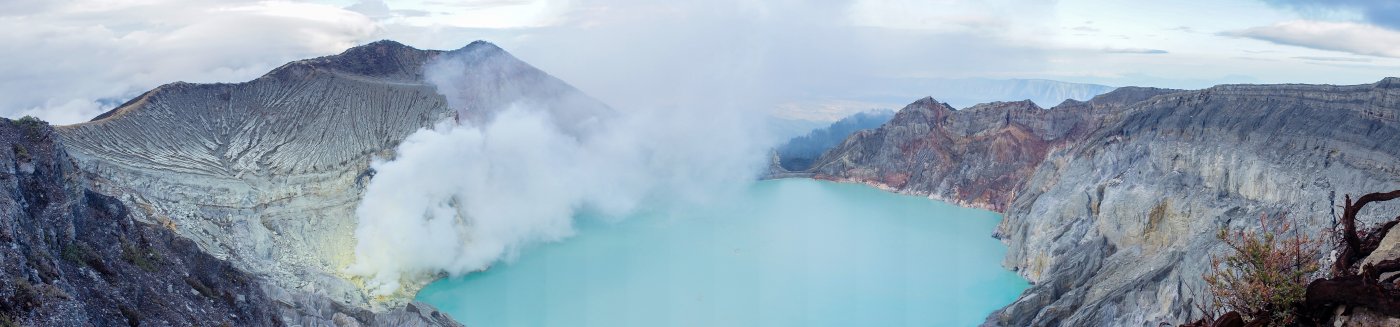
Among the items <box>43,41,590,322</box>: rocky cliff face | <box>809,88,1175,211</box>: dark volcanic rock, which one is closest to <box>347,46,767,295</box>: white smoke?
<box>43,41,590,322</box>: rocky cliff face

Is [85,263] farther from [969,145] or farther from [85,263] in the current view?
[969,145]

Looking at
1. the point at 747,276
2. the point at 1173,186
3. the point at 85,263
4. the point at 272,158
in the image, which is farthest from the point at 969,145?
the point at 85,263

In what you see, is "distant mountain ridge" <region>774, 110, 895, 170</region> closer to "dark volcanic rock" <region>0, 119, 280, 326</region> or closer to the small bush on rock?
"dark volcanic rock" <region>0, 119, 280, 326</region>

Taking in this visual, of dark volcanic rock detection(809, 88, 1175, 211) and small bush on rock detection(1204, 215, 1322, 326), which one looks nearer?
small bush on rock detection(1204, 215, 1322, 326)

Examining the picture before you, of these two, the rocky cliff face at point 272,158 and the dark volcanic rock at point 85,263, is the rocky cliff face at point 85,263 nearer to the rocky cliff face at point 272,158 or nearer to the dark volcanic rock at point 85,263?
the dark volcanic rock at point 85,263

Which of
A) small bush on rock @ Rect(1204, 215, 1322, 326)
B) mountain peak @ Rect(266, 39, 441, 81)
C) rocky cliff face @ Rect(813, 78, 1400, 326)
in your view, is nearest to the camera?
small bush on rock @ Rect(1204, 215, 1322, 326)

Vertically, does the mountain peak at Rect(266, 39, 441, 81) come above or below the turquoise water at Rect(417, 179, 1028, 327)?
above

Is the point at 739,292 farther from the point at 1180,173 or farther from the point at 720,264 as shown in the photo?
the point at 1180,173
